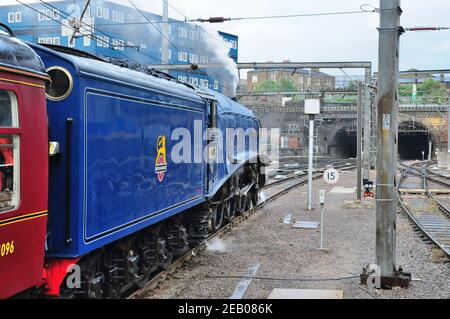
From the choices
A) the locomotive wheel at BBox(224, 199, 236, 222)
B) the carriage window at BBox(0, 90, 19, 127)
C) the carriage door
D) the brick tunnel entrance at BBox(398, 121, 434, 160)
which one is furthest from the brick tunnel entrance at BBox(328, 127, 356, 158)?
the carriage window at BBox(0, 90, 19, 127)

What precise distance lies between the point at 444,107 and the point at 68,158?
5719 centimetres

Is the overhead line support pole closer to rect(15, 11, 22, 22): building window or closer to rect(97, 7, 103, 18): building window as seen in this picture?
rect(97, 7, 103, 18): building window

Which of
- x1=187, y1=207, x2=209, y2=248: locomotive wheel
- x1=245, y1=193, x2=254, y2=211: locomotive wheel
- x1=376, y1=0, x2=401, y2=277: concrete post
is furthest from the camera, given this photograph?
x1=245, y1=193, x2=254, y2=211: locomotive wheel

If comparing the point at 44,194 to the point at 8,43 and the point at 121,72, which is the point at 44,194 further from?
the point at 121,72

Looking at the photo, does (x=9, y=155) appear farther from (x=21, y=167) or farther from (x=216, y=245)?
(x=216, y=245)

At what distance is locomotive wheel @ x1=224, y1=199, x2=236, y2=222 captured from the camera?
1378cm

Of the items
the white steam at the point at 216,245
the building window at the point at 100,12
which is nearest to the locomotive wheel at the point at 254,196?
the white steam at the point at 216,245

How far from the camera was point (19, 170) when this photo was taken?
438 centimetres

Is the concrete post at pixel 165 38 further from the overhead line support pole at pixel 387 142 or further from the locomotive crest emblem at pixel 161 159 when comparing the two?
the overhead line support pole at pixel 387 142

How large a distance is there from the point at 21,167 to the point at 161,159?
10.8ft

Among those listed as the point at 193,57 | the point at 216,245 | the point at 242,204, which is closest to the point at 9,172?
the point at 216,245

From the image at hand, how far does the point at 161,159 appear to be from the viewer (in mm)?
7578

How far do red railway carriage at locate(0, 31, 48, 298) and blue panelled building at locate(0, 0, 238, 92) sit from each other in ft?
63.3
